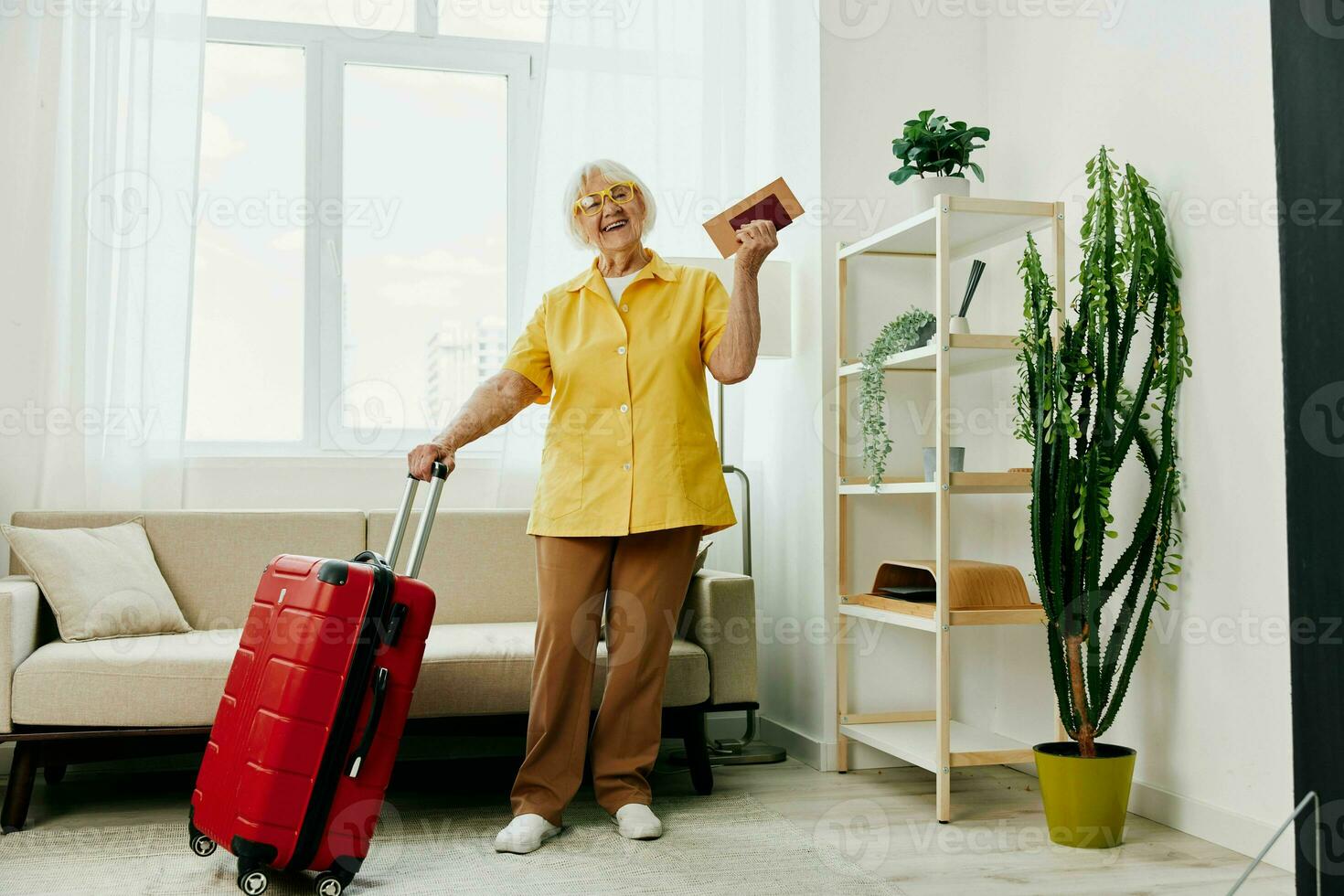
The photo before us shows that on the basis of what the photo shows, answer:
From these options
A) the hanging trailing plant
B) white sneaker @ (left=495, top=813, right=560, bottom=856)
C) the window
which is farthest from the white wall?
the window

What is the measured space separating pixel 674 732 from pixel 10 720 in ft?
4.80

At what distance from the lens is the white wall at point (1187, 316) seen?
7.53ft

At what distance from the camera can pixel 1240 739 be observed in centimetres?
234

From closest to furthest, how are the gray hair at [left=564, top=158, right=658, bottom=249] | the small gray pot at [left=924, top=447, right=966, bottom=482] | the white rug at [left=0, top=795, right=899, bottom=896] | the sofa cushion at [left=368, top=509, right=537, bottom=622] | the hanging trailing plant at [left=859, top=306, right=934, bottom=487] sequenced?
the white rug at [left=0, top=795, right=899, bottom=896], the gray hair at [left=564, top=158, right=658, bottom=249], the small gray pot at [left=924, top=447, right=966, bottom=482], the hanging trailing plant at [left=859, top=306, right=934, bottom=487], the sofa cushion at [left=368, top=509, right=537, bottom=622]

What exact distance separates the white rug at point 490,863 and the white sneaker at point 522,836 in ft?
0.07

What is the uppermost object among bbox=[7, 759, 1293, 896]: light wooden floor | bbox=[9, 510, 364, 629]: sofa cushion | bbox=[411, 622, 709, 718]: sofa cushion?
bbox=[9, 510, 364, 629]: sofa cushion

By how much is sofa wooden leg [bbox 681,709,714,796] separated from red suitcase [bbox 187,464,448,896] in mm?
917

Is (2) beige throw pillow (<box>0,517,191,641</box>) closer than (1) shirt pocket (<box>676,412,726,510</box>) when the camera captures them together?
No

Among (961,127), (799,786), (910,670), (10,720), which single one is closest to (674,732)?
(799,786)

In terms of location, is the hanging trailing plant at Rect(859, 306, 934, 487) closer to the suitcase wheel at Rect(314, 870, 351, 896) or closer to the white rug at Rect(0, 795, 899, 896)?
the white rug at Rect(0, 795, 899, 896)

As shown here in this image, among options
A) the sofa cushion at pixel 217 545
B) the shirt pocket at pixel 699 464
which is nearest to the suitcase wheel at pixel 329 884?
the shirt pocket at pixel 699 464

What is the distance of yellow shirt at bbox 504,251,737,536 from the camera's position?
246 cm

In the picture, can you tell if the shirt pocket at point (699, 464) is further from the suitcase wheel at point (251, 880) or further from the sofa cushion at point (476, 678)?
the suitcase wheel at point (251, 880)

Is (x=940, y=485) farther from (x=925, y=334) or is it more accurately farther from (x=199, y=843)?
(x=199, y=843)
